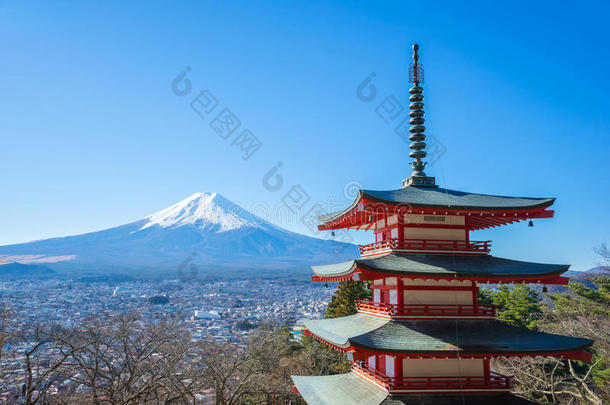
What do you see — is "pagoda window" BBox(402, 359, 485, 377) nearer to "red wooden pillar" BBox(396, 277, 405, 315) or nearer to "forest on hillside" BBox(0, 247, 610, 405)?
"red wooden pillar" BBox(396, 277, 405, 315)

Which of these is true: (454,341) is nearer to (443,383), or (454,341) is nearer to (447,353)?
(447,353)

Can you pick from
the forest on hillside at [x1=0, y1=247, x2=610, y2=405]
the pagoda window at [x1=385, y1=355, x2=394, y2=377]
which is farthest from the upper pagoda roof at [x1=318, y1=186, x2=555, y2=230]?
the forest on hillside at [x1=0, y1=247, x2=610, y2=405]

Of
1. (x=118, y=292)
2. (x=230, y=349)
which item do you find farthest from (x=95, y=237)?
(x=230, y=349)

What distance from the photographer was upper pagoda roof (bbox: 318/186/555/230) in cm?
1075

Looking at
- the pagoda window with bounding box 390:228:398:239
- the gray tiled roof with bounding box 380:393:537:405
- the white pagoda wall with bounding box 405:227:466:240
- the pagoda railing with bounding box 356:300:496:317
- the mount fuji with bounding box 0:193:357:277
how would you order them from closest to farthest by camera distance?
the gray tiled roof with bounding box 380:393:537:405
the pagoda railing with bounding box 356:300:496:317
the white pagoda wall with bounding box 405:227:466:240
the pagoda window with bounding box 390:228:398:239
the mount fuji with bounding box 0:193:357:277

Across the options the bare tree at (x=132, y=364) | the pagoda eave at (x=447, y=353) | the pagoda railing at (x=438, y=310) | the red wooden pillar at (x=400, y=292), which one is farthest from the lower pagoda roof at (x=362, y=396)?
the bare tree at (x=132, y=364)

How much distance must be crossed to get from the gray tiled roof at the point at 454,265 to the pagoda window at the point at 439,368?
227cm

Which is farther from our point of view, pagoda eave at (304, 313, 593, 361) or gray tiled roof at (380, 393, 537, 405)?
gray tiled roof at (380, 393, 537, 405)

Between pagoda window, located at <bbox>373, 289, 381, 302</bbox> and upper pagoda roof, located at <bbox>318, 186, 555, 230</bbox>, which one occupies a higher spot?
upper pagoda roof, located at <bbox>318, 186, 555, 230</bbox>

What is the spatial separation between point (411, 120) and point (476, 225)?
390 cm

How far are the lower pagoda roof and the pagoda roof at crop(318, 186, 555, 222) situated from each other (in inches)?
184

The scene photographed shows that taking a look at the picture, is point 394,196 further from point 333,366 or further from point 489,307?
point 333,366

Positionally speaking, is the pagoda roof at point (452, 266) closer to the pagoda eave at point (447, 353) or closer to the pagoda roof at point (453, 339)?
the pagoda roof at point (453, 339)

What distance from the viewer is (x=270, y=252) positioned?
4919 inches
